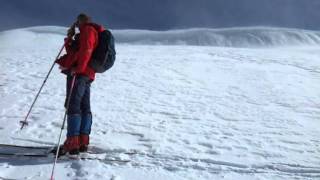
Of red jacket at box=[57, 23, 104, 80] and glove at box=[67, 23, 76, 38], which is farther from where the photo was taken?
glove at box=[67, 23, 76, 38]

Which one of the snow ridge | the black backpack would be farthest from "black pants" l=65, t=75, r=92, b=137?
the snow ridge

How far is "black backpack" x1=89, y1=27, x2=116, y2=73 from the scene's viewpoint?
6.38 metres

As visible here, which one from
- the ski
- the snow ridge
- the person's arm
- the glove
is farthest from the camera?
the snow ridge

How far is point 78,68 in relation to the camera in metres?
6.25

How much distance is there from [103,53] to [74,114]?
2.94 feet

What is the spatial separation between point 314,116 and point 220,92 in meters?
3.23

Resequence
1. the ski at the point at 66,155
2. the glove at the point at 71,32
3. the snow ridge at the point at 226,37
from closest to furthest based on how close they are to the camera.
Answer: the ski at the point at 66,155, the glove at the point at 71,32, the snow ridge at the point at 226,37

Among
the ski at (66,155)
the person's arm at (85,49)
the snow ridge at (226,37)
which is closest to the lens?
the person's arm at (85,49)

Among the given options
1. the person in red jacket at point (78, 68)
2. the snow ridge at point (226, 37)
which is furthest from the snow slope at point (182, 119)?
the snow ridge at point (226, 37)

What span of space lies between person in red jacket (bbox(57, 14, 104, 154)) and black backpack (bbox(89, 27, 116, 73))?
59 millimetres

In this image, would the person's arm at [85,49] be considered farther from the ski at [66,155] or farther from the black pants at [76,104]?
the ski at [66,155]

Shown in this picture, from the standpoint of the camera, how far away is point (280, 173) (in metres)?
6.27

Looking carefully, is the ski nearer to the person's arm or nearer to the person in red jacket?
the person in red jacket

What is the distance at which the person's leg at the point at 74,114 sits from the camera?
6.40 metres
